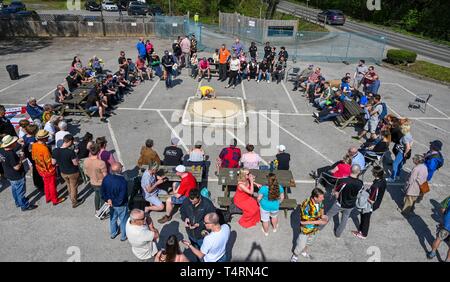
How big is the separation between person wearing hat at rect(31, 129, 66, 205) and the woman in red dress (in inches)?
178

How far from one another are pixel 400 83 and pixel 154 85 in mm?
14887

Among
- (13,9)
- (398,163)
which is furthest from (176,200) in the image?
(13,9)

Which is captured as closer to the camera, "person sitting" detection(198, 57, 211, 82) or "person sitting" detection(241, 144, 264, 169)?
"person sitting" detection(241, 144, 264, 169)

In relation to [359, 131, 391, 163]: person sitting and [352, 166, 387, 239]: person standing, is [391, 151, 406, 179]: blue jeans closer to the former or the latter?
[359, 131, 391, 163]: person sitting

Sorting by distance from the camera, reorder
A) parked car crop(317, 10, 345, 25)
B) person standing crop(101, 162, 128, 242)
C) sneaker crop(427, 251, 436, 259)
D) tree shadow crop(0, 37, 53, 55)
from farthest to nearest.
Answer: parked car crop(317, 10, 345, 25), tree shadow crop(0, 37, 53, 55), sneaker crop(427, 251, 436, 259), person standing crop(101, 162, 128, 242)

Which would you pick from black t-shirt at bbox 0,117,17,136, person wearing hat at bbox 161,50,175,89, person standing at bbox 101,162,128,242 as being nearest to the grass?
→ person wearing hat at bbox 161,50,175,89

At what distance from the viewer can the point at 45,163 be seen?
23.6ft

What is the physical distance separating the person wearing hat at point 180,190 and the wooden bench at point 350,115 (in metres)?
7.69

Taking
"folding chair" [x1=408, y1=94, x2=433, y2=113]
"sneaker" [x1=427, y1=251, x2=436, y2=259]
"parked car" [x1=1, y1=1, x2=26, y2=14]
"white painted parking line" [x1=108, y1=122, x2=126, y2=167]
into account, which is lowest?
"sneaker" [x1=427, y1=251, x2=436, y2=259]

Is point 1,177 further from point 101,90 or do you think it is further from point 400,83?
point 400,83

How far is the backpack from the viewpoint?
6.53 metres

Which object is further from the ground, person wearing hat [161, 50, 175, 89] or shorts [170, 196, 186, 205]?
person wearing hat [161, 50, 175, 89]

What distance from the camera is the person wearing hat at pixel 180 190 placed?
22.7 ft
